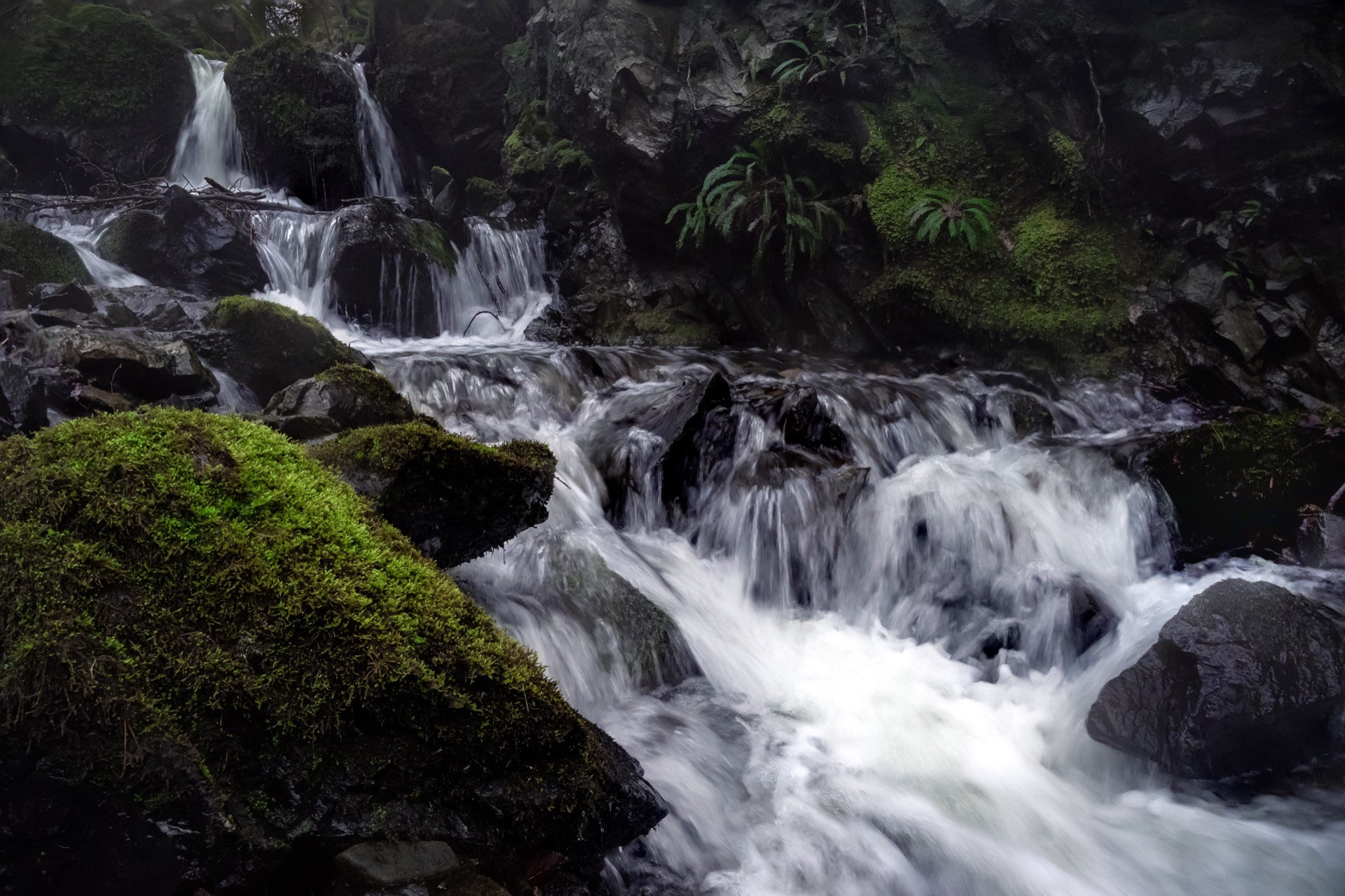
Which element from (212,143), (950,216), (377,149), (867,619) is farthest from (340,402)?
(212,143)

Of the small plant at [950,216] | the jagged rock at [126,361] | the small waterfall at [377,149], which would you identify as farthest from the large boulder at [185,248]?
the small plant at [950,216]

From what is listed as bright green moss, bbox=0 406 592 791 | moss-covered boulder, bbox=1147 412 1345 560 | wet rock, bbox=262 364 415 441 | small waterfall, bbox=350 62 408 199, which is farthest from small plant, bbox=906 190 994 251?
small waterfall, bbox=350 62 408 199

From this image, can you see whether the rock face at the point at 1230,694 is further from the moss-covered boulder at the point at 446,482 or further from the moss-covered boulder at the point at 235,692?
the moss-covered boulder at the point at 446,482

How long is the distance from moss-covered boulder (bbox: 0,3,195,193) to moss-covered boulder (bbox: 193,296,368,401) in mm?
9839

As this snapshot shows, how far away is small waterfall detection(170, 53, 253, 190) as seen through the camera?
583 inches

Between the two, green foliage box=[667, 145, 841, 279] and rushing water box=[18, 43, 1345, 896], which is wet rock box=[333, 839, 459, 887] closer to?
rushing water box=[18, 43, 1345, 896]

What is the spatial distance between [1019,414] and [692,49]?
24.3 feet

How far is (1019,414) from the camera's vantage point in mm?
8594

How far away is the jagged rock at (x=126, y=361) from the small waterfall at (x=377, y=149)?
10.9 metres

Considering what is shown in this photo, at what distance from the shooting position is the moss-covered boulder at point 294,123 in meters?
14.8

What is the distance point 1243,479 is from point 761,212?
21.1 feet

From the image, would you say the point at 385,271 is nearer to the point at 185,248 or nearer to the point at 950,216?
the point at 185,248

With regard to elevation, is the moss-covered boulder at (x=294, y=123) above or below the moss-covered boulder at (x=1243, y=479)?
above

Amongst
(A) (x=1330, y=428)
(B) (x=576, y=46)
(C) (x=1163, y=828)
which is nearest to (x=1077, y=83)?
(A) (x=1330, y=428)
